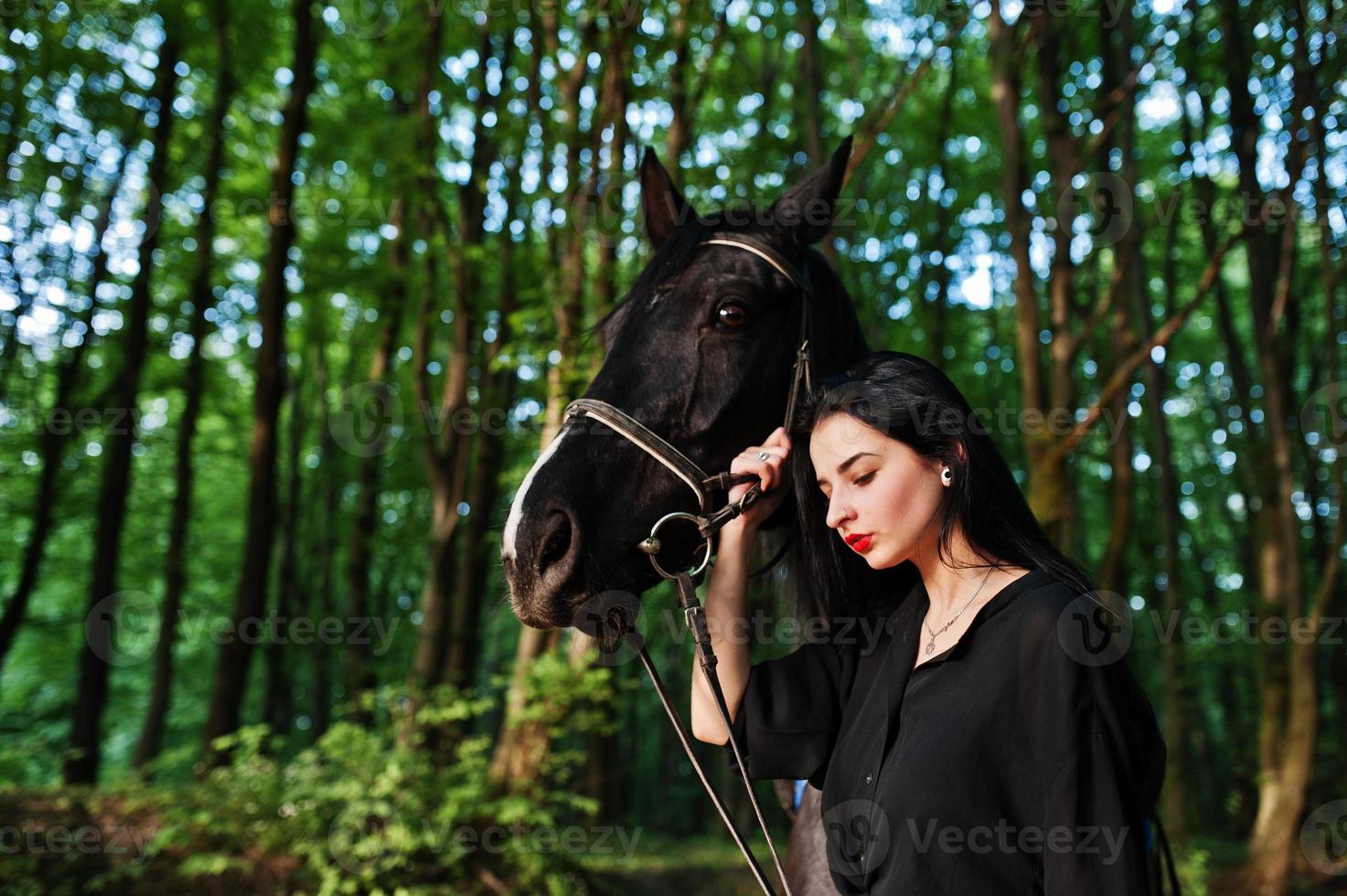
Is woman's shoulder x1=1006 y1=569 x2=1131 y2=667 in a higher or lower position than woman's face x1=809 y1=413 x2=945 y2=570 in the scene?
lower

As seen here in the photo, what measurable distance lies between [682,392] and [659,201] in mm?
731

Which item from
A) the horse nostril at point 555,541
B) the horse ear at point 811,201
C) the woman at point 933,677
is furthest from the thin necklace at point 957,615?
the horse ear at point 811,201

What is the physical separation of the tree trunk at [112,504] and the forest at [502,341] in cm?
5

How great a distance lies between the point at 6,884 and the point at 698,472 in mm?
6788

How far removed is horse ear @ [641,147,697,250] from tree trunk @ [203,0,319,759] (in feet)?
24.6

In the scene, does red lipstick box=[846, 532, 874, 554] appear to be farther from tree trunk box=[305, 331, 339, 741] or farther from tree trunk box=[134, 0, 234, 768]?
tree trunk box=[305, 331, 339, 741]

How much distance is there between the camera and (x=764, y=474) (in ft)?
5.61

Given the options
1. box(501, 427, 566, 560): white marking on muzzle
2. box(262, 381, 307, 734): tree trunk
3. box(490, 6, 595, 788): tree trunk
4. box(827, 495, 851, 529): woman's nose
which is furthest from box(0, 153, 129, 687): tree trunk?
box(827, 495, 851, 529): woman's nose

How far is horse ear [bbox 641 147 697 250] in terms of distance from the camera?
88.0 inches

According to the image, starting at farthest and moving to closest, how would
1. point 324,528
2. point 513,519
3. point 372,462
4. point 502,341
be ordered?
point 324,528 → point 372,462 → point 502,341 → point 513,519

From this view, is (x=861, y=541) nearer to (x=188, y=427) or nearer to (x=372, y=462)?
(x=188, y=427)

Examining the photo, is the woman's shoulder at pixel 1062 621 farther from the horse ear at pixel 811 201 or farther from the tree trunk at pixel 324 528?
the tree trunk at pixel 324 528

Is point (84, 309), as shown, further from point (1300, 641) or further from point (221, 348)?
point (1300, 641)

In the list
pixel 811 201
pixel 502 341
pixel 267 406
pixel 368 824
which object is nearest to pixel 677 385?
pixel 811 201
